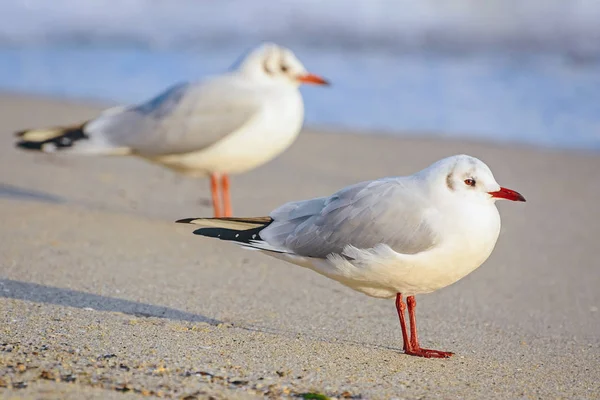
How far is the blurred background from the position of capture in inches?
440

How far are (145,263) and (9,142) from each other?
13.0 ft

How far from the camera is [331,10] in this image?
19625 millimetres

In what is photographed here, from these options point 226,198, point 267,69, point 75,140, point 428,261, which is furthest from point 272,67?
point 428,261

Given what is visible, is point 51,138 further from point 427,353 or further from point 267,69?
point 427,353

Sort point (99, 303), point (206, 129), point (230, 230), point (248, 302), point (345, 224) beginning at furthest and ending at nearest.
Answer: point (206, 129) < point (248, 302) < point (99, 303) < point (230, 230) < point (345, 224)

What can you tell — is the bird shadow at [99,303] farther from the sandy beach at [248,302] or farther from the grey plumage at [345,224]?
the grey plumage at [345,224]

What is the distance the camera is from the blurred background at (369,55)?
440 inches


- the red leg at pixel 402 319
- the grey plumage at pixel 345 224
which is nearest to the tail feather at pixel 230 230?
the grey plumage at pixel 345 224

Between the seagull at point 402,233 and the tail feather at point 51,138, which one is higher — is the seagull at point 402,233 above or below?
below

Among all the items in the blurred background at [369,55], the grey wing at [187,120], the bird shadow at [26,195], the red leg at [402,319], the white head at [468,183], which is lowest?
the red leg at [402,319]

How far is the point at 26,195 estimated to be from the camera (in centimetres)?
753

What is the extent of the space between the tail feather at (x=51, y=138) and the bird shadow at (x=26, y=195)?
1.29 ft

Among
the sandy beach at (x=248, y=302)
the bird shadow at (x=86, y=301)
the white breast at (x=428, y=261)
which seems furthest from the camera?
the bird shadow at (x=86, y=301)

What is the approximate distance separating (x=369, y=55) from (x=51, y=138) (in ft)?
29.1
